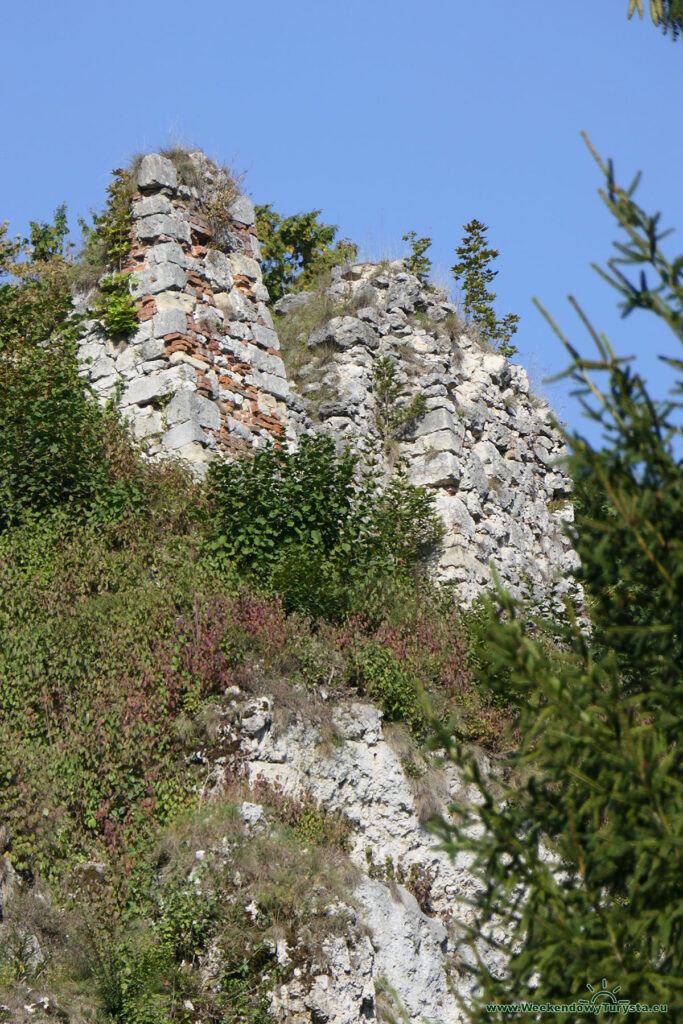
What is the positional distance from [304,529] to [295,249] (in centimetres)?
1024

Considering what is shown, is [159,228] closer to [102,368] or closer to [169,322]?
[169,322]

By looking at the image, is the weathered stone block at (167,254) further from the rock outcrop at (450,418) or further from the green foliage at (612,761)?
the green foliage at (612,761)

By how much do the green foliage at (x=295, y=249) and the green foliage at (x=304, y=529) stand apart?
7.22 meters

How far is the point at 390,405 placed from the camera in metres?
14.7

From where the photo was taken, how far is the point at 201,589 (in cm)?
984

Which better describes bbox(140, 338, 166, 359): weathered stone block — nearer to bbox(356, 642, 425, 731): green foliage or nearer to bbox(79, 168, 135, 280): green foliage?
bbox(79, 168, 135, 280): green foliage

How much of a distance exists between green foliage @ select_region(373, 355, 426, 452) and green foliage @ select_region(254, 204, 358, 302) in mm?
3818

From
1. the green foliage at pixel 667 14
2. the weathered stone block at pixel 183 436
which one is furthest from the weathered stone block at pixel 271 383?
the green foliage at pixel 667 14

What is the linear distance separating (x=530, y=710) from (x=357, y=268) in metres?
13.1

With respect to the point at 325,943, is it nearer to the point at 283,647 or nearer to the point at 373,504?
the point at 283,647

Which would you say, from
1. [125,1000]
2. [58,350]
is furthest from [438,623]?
[58,350]

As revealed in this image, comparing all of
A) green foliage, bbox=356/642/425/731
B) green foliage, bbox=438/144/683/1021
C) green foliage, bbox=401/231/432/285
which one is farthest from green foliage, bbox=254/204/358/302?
green foliage, bbox=438/144/683/1021

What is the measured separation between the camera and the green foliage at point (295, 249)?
18.7m

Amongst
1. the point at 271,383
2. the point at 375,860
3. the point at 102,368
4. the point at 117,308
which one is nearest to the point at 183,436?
the point at 102,368
